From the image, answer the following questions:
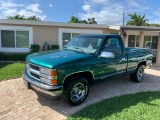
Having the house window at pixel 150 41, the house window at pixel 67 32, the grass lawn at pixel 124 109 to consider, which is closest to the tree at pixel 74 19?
the house window at pixel 150 41

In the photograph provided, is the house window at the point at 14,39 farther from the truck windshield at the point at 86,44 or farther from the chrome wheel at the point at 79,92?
the chrome wheel at the point at 79,92

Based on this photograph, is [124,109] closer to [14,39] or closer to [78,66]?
[78,66]

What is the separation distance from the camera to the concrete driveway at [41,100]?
4.36 metres

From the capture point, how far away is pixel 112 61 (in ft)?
18.5

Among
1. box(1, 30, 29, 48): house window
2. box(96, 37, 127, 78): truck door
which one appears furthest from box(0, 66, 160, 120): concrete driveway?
box(1, 30, 29, 48): house window

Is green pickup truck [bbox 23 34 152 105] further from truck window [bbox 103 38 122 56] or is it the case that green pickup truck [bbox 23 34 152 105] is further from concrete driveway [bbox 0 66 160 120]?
concrete driveway [bbox 0 66 160 120]

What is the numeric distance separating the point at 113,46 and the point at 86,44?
1.02 meters

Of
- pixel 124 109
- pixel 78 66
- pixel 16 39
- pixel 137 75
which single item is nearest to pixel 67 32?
pixel 16 39

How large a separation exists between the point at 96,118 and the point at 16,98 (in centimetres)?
271

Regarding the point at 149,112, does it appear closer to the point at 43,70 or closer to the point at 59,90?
the point at 59,90

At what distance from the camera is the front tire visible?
451cm

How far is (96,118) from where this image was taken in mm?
4184

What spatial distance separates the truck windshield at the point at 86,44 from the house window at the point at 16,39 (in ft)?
26.0

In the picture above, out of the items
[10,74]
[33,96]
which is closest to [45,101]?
[33,96]
